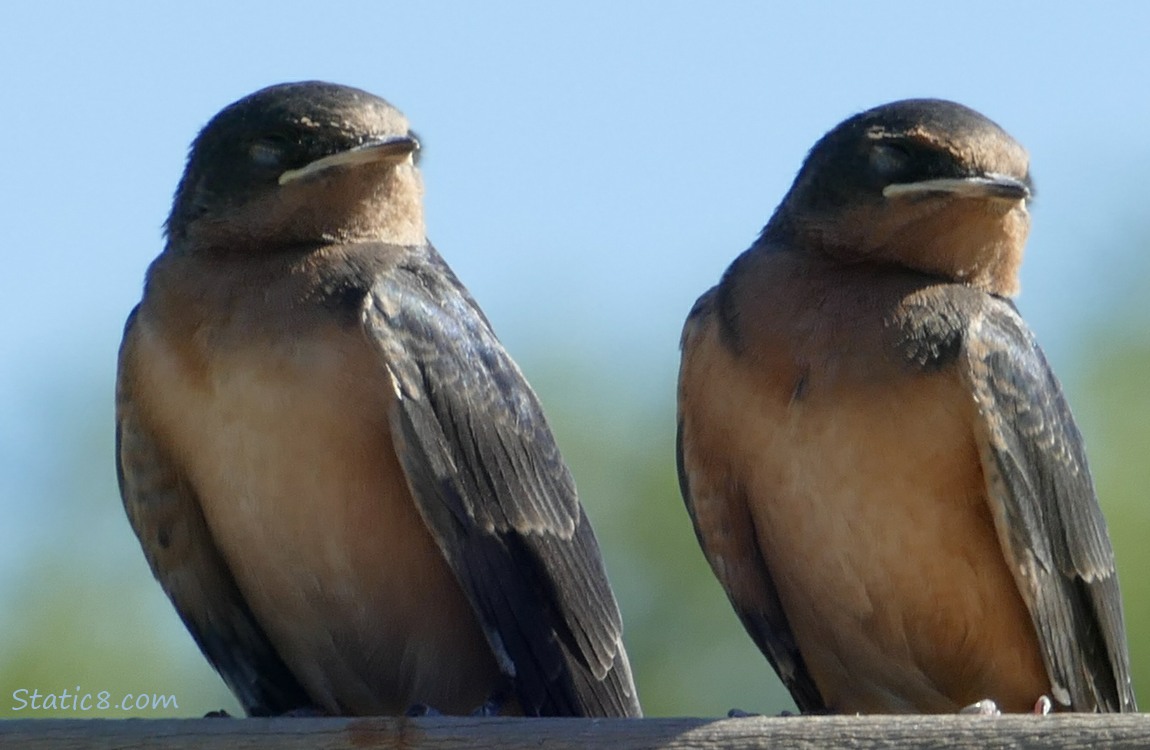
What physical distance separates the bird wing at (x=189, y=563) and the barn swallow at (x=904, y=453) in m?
1.35

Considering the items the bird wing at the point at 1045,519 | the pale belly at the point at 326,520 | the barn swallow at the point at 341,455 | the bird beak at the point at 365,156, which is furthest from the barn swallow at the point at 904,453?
the bird beak at the point at 365,156

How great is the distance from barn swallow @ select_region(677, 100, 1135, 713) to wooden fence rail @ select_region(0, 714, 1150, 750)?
1273mm

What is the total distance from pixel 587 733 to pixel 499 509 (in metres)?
1.26

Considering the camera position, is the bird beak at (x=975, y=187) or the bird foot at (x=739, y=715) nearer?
the bird foot at (x=739, y=715)

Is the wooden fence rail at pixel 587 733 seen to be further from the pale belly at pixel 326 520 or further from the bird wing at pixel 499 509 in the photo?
the pale belly at pixel 326 520

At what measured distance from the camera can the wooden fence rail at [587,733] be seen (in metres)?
4.00

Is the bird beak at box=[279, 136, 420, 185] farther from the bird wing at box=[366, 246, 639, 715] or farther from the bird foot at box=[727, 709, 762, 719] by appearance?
the bird foot at box=[727, 709, 762, 719]

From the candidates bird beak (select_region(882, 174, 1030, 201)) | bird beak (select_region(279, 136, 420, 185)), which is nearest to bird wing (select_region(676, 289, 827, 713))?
bird beak (select_region(882, 174, 1030, 201))

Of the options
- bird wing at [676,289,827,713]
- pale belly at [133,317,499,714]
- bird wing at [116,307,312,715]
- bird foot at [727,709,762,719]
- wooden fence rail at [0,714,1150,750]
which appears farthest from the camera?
bird wing at [676,289,827,713]

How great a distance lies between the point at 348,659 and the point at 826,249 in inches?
72.1

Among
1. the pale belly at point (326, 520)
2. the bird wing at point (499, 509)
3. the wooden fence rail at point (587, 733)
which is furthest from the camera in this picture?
the pale belly at point (326, 520)

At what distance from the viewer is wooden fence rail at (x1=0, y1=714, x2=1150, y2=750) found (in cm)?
400

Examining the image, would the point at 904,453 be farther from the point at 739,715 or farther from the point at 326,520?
the point at 326,520

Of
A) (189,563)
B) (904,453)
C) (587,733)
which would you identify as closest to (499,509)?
(189,563)
